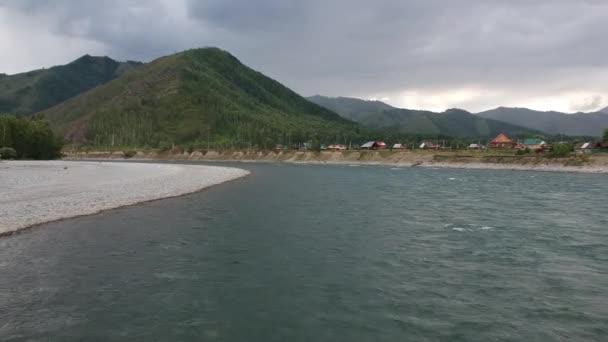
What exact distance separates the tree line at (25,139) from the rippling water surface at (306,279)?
133 metres

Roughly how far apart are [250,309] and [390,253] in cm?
1082

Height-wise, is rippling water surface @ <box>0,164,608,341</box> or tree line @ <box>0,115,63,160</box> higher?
tree line @ <box>0,115,63,160</box>

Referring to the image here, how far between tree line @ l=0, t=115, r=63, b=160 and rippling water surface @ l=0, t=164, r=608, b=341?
132936 millimetres

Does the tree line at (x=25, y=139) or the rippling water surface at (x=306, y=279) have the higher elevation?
the tree line at (x=25, y=139)

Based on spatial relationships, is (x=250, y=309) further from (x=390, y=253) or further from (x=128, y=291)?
(x=390, y=253)

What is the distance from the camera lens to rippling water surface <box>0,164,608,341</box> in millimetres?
14312

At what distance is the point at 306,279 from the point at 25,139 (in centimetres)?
16221

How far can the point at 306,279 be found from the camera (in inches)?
778

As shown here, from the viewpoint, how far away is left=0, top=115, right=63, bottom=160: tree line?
143 metres

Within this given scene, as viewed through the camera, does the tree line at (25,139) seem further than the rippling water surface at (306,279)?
Yes

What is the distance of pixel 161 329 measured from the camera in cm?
1418

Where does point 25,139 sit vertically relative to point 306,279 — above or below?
above

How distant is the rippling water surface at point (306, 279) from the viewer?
14312mm

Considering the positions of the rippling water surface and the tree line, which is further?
the tree line
